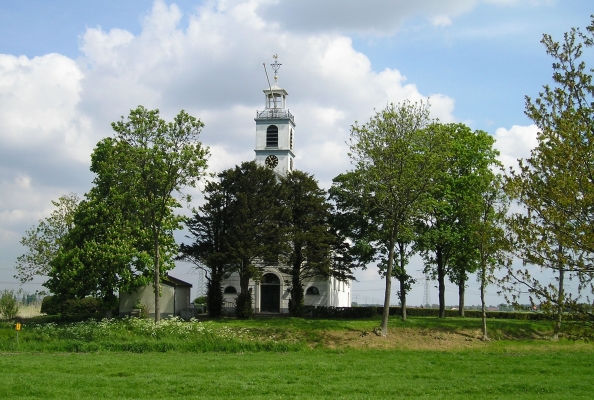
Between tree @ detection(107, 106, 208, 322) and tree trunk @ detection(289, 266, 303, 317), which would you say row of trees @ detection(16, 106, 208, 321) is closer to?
tree @ detection(107, 106, 208, 322)

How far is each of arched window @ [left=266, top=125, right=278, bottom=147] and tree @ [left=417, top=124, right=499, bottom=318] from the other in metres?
18.6

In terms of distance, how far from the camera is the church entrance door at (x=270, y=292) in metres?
51.7

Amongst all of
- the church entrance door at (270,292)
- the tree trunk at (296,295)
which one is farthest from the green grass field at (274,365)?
the church entrance door at (270,292)

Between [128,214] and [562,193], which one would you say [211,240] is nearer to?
[128,214]

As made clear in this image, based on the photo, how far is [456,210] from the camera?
40.8 metres

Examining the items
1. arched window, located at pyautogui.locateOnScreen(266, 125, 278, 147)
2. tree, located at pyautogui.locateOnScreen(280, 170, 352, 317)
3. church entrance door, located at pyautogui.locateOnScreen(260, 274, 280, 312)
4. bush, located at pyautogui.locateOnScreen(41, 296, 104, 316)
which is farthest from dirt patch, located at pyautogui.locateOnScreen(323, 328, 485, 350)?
arched window, located at pyautogui.locateOnScreen(266, 125, 278, 147)

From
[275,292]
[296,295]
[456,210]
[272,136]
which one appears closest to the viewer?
[456,210]

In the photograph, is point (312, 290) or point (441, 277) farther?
point (312, 290)

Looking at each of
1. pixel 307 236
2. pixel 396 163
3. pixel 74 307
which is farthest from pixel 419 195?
pixel 74 307

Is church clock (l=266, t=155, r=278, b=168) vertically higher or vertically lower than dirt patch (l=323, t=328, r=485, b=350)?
higher

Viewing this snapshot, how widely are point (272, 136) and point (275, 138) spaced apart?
1.22ft

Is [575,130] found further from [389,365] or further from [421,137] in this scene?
[421,137]

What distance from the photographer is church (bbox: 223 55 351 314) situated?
2012 inches

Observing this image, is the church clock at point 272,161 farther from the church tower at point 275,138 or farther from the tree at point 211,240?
the tree at point 211,240
